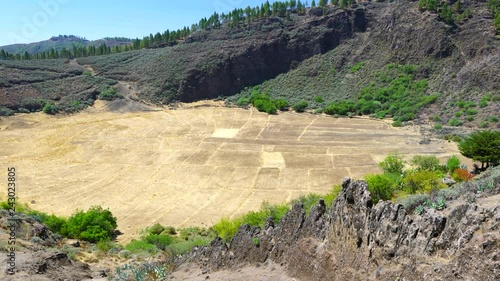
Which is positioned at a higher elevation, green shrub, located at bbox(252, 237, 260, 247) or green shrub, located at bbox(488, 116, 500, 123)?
green shrub, located at bbox(252, 237, 260, 247)

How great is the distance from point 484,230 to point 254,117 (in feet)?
204

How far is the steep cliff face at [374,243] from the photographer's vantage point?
960cm

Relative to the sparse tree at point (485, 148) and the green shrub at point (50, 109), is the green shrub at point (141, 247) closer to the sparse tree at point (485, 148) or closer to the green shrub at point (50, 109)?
the sparse tree at point (485, 148)

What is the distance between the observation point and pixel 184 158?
162 ft

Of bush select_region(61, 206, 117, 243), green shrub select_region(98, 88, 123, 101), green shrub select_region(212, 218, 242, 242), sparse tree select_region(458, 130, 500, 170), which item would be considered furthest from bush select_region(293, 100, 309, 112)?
bush select_region(61, 206, 117, 243)

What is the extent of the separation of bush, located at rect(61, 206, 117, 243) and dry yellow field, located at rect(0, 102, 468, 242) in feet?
5.99

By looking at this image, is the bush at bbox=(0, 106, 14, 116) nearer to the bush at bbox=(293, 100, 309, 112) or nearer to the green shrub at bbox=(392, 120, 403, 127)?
the bush at bbox=(293, 100, 309, 112)

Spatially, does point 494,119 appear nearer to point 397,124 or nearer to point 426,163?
point 397,124

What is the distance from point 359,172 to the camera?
42.6 meters

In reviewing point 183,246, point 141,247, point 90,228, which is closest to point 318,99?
point 90,228

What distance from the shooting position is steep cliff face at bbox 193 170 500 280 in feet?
31.5

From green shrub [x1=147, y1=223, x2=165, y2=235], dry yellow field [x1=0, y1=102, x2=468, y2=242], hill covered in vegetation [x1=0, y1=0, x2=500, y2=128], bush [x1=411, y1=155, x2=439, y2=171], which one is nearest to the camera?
green shrub [x1=147, y1=223, x2=165, y2=235]

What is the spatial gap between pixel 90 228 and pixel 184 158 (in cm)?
2218

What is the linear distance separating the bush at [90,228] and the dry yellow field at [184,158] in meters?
1.82
